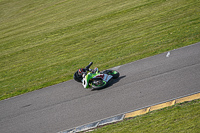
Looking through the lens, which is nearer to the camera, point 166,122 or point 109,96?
point 166,122

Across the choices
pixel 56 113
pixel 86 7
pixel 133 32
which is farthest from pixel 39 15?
pixel 56 113

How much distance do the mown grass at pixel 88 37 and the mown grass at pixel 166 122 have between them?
20.0 ft

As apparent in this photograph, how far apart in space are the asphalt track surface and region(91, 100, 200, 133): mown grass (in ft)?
2.89

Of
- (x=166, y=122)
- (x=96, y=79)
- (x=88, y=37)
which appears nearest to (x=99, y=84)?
(x=96, y=79)

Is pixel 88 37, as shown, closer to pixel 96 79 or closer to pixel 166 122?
pixel 96 79

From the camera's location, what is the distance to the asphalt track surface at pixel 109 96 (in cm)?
959

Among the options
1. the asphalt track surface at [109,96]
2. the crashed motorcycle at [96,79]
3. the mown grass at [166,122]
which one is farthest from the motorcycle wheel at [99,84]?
the mown grass at [166,122]

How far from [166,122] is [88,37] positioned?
1416 cm

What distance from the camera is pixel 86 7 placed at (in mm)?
29078

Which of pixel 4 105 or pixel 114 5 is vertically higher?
pixel 114 5

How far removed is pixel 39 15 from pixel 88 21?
1032 cm

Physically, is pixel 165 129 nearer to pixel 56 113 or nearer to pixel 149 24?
pixel 56 113

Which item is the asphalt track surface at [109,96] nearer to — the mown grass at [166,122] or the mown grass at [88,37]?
the mown grass at [166,122]

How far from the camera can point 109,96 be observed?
35.1 ft
